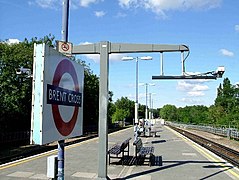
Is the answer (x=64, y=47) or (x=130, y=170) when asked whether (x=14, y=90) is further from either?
(x=64, y=47)

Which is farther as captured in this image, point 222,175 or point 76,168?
point 76,168

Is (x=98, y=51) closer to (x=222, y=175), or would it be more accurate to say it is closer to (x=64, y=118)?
(x=64, y=118)

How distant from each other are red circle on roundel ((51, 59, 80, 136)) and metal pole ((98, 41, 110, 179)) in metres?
2.69

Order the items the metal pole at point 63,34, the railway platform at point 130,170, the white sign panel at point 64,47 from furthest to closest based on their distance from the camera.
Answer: the railway platform at point 130,170 → the white sign panel at point 64,47 → the metal pole at point 63,34

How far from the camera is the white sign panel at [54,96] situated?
197 inches

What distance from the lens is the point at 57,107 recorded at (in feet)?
18.2

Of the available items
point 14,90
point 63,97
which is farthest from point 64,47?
point 14,90

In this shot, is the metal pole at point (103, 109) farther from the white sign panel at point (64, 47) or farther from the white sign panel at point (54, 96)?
the white sign panel at point (64, 47)

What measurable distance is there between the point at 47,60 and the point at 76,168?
23.1 ft

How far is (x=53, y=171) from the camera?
5.74 m

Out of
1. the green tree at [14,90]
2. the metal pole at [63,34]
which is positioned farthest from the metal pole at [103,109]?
the green tree at [14,90]

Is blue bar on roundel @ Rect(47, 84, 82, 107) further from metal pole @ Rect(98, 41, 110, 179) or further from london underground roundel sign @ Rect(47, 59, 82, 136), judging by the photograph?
metal pole @ Rect(98, 41, 110, 179)

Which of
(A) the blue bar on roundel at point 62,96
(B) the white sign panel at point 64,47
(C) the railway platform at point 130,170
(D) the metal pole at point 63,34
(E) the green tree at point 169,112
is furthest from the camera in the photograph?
(E) the green tree at point 169,112

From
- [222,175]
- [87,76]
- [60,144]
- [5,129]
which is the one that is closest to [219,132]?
[87,76]
